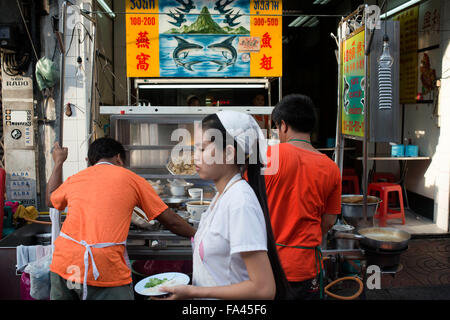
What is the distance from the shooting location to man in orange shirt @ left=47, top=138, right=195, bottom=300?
2264 mm

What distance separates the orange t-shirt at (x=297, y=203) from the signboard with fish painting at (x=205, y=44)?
3.48m

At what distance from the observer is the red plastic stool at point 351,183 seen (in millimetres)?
7666

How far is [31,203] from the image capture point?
18.7 ft

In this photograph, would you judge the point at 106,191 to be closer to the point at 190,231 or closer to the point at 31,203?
the point at 190,231

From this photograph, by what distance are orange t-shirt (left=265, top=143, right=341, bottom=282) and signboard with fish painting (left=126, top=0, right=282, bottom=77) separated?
348 cm

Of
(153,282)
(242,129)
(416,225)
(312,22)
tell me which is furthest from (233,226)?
(312,22)

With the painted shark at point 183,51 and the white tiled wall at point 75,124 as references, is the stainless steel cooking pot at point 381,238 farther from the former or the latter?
the white tiled wall at point 75,124

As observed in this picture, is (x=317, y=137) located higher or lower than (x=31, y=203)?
higher

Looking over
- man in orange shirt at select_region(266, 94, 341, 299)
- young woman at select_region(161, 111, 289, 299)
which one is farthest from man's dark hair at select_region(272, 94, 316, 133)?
young woman at select_region(161, 111, 289, 299)

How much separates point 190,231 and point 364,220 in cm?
183

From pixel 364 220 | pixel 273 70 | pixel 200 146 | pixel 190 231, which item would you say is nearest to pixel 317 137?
pixel 273 70

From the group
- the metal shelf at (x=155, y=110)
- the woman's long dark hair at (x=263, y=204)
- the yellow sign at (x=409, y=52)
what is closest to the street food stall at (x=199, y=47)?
the metal shelf at (x=155, y=110)

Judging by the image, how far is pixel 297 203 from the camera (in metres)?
2.07

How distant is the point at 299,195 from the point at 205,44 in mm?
3850
